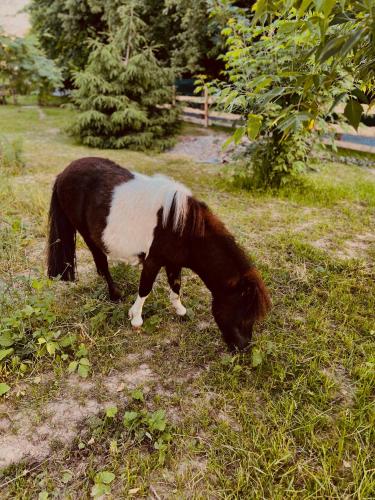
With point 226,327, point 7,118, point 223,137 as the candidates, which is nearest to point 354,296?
point 226,327

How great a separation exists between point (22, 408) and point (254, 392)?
154cm

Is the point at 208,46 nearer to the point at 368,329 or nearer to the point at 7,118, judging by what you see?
the point at 7,118

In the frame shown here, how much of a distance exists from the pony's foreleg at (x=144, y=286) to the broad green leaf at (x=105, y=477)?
1200mm

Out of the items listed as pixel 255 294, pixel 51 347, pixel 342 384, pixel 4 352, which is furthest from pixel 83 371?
pixel 342 384

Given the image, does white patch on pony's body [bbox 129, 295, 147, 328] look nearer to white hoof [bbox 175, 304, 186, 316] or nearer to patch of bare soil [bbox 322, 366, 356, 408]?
white hoof [bbox 175, 304, 186, 316]

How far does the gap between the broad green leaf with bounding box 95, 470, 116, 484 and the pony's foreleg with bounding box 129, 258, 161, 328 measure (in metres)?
1.20

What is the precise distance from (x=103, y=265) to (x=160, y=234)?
0.90 meters

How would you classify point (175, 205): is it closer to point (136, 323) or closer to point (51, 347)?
point (136, 323)

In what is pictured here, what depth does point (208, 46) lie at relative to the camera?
38.8 feet

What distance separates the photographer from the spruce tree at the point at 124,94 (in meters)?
8.49

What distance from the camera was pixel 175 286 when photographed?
292 cm

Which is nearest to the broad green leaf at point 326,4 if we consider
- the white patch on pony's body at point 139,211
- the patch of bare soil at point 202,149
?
the white patch on pony's body at point 139,211

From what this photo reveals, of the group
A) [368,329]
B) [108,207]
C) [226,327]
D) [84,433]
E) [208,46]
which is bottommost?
[84,433]

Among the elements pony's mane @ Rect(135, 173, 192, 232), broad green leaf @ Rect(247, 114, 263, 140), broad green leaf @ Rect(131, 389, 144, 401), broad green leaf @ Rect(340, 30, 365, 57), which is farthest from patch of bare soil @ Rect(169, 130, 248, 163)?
broad green leaf @ Rect(340, 30, 365, 57)
